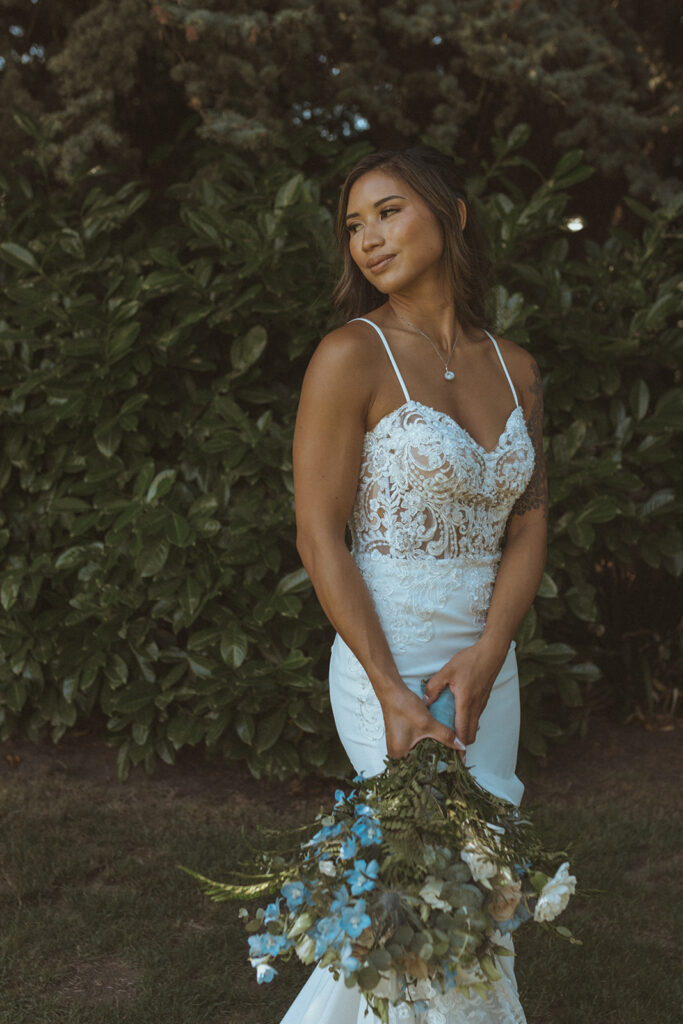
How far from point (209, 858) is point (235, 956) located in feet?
1.92

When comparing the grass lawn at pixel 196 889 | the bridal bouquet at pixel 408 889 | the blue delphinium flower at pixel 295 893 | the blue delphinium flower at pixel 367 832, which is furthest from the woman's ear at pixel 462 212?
the grass lawn at pixel 196 889

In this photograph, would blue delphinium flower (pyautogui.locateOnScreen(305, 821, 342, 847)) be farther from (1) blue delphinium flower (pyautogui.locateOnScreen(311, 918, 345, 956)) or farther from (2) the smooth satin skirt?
(2) the smooth satin skirt

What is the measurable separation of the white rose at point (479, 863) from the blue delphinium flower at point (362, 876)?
16cm

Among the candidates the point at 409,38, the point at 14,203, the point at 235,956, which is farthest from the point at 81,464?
the point at 409,38

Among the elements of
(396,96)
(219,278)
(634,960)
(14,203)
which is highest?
(396,96)

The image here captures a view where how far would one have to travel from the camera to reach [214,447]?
3871 mm

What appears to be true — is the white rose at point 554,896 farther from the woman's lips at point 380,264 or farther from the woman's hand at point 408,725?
the woman's lips at point 380,264

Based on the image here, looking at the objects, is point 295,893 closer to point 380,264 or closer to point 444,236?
point 380,264

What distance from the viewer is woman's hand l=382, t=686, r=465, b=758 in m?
1.93

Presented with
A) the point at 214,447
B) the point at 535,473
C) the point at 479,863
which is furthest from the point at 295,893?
the point at 214,447

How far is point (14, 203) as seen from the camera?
446 cm

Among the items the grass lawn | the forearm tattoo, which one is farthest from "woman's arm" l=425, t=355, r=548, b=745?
the grass lawn

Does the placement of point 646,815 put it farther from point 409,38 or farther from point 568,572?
point 409,38

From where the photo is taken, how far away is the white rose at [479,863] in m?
1.62
